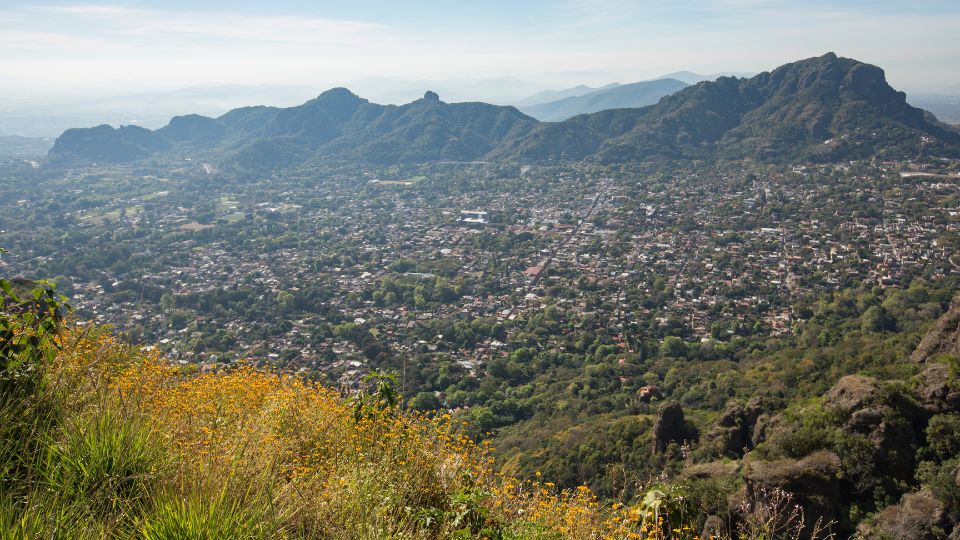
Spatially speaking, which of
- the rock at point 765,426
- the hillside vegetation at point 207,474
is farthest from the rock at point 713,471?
the hillside vegetation at point 207,474

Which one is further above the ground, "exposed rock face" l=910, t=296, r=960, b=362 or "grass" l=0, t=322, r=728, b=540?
"grass" l=0, t=322, r=728, b=540

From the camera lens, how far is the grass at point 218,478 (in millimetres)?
2150

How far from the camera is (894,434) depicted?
28.7 feet

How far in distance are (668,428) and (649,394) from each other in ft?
20.7

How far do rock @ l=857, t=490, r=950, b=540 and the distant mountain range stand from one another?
69613 mm

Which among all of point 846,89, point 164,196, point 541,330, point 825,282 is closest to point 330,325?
point 541,330

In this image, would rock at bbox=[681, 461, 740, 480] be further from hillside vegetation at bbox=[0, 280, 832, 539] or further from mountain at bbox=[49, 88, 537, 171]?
mountain at bbox=[49, 88, 537, 171]

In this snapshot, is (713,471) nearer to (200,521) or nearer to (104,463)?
(200,521)

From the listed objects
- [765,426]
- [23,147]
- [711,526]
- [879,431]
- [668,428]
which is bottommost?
[668,428]

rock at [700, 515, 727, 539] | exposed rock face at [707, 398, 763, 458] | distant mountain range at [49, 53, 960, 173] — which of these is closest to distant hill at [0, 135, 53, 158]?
distant mountain range at [49, 53, 960, 173]

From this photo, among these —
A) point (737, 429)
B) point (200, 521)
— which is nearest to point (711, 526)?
point (737, 429)

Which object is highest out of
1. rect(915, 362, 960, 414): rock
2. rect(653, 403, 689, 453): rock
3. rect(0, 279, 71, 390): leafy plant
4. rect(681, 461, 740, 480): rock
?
rect(0, 279, 71, 390): leafy plant

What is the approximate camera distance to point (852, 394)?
9.94 m

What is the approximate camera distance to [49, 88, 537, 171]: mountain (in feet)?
302
